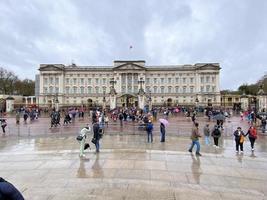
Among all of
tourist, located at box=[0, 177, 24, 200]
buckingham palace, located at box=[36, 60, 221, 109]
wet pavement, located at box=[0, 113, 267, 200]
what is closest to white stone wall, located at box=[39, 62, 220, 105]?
buckingham palace, located at box=[36, 60, 221, 109]

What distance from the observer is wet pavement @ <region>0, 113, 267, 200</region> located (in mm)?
7992

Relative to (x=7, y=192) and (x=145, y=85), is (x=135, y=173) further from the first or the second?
(x=145, y=85)

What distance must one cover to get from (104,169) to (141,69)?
107 metres

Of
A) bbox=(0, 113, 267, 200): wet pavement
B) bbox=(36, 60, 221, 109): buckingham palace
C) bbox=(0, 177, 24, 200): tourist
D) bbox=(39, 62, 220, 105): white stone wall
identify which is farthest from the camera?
bbox=(39, 62, 220, 105): white stone wall

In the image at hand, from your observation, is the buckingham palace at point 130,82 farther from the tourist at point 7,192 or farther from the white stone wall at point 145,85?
the tourist at point 7,192

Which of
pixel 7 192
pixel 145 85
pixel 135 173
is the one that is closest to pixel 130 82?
pixel 145 85

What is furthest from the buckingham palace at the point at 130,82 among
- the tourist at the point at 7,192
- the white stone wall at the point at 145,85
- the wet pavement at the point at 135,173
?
the tourist at the point at 7,192

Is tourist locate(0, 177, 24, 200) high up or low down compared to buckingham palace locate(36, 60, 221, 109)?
down

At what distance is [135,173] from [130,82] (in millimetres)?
107454

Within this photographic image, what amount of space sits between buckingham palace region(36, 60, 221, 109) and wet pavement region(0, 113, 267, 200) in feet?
332

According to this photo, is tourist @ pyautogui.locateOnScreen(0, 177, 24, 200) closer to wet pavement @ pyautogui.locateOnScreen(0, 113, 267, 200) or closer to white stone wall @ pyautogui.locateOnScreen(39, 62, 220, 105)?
wet pavement @ pyautogui.locateOnScreen(0, 113, 267, 200)

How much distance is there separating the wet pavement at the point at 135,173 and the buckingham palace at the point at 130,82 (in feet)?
332

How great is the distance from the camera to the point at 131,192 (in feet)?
26.1

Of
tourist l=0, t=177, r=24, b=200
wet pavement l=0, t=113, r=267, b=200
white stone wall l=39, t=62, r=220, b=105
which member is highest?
white stone wall l=39, t=62, r=220, b=105
